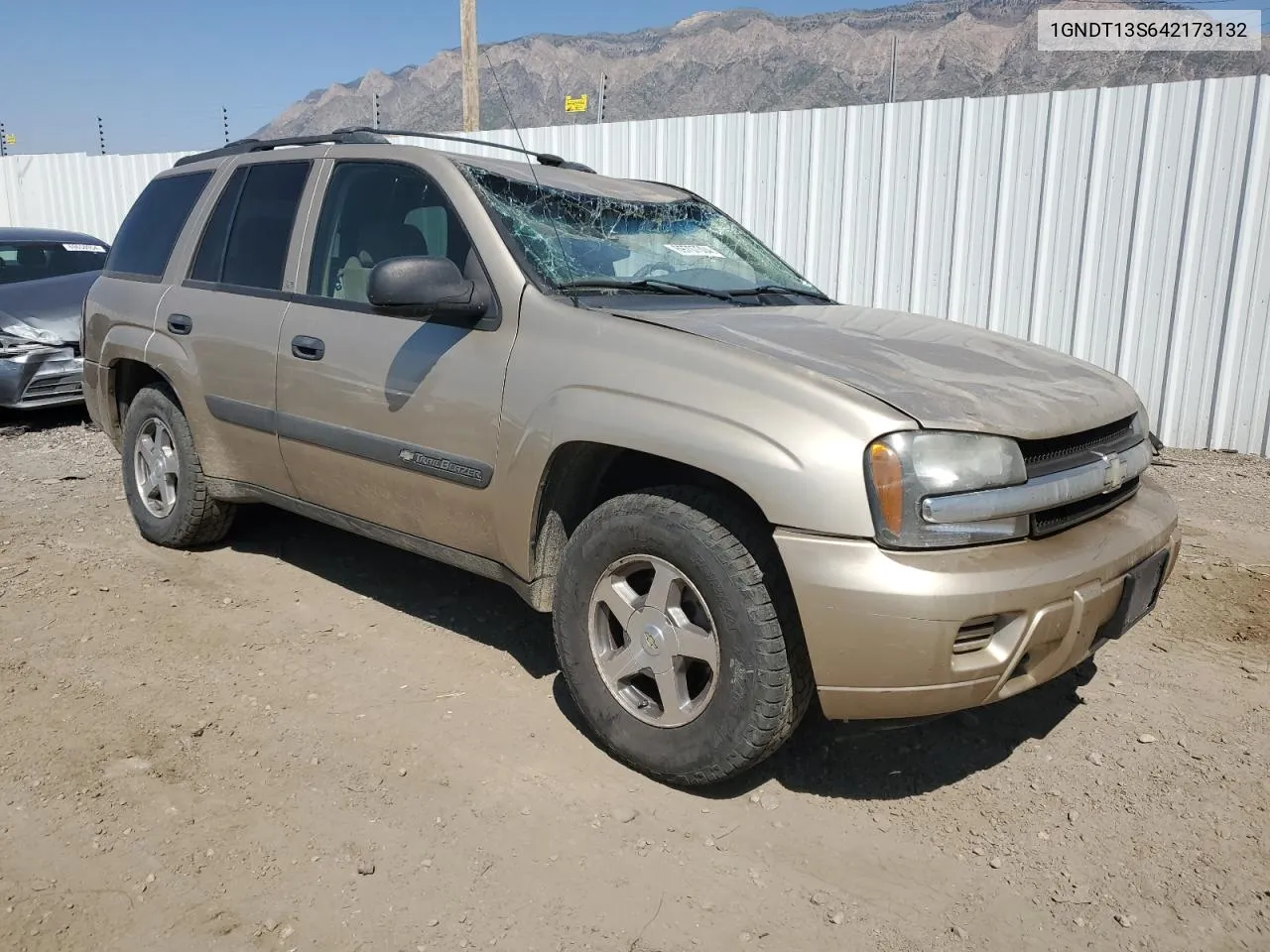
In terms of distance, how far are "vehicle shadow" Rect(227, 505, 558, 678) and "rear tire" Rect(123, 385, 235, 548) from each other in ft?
0.99

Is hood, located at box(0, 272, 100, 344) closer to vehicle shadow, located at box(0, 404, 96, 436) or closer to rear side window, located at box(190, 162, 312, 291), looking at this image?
vehicle shadow, located at box(0, 404, 96, 436)

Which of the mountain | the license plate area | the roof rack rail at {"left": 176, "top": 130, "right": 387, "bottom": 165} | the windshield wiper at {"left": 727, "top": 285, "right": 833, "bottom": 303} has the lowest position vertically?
the license plate area

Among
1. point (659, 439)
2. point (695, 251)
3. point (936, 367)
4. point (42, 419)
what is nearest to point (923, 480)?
point (936, 367)

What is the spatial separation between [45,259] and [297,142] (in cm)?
582

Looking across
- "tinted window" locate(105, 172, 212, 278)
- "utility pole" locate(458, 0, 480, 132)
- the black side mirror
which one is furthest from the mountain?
the black side mirror

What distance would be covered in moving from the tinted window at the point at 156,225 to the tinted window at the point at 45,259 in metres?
4.28

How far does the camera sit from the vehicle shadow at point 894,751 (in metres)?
2.84

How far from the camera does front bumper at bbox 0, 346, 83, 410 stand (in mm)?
7281

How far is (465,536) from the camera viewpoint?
324cm

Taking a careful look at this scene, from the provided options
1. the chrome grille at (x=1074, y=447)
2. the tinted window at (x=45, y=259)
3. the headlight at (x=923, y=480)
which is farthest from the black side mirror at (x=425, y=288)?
the tinted window at (x=45, y=259)

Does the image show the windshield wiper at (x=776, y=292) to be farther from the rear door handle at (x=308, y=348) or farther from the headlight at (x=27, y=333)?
the headlight at (x=27, y=333)

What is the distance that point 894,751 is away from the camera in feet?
9.92

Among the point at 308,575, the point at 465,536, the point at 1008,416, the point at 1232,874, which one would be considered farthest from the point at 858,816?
the point at 308,575

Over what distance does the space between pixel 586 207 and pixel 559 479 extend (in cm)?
116
